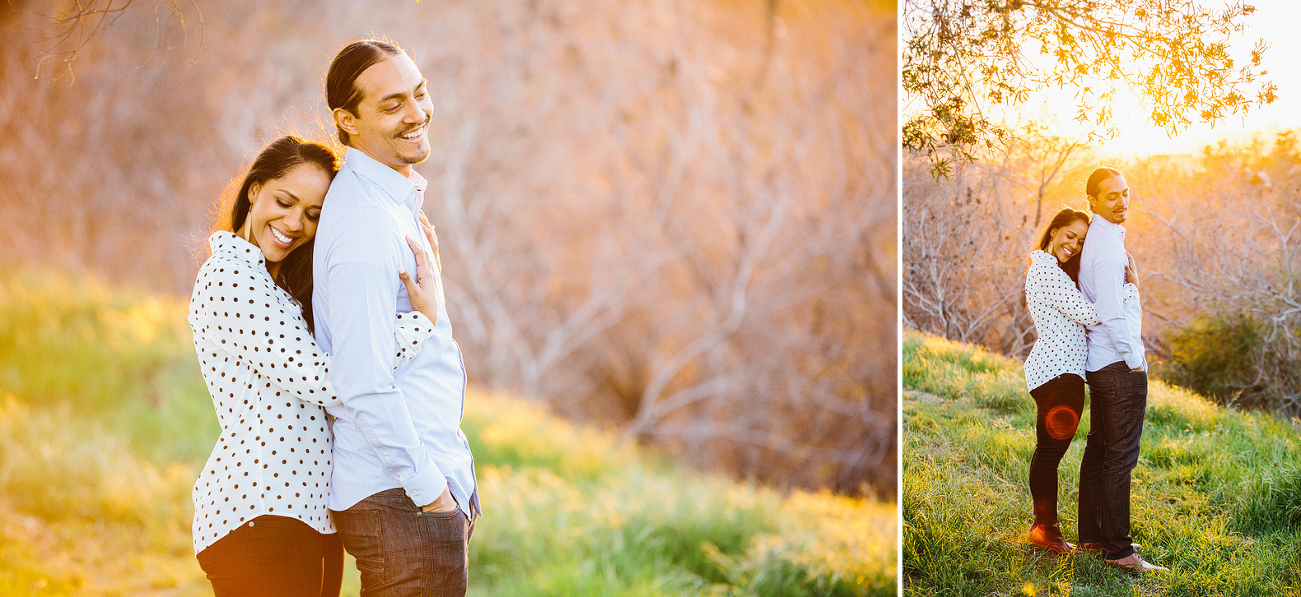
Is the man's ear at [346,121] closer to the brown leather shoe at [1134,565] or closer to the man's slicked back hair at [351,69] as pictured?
the man's slicked back hair at [351,69]

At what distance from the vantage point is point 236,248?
74.1 inches

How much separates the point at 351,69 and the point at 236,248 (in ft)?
1.80

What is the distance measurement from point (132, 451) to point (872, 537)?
326 centimetres

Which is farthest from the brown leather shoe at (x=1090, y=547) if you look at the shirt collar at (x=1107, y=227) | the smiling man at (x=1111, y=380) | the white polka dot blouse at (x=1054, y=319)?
the shirt collar at (x=1107, y=227)

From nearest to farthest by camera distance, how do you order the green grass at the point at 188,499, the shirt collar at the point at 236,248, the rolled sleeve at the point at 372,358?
the rolled sleeve at the point at 372,358, the shirt collar at the point at 236,248, the green grass at the point at 188,499

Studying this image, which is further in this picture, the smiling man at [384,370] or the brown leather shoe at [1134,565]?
the brown leather shoe at [1134,565]

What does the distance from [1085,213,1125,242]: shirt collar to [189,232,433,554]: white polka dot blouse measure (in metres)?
2.44

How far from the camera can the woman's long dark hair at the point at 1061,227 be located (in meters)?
2.80

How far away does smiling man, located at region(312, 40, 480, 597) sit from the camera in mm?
1714

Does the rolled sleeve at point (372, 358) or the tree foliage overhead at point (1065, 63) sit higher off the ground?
the tree foliage overhead at point (1065, 63)

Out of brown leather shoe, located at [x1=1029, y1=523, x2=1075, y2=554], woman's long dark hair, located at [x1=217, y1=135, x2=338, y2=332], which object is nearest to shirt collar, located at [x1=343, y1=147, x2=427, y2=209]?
woman's long dark hair, located at [x1=217, y1=135, x2=338, y2=332]

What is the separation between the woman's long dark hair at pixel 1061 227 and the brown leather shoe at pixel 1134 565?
41.3 inches

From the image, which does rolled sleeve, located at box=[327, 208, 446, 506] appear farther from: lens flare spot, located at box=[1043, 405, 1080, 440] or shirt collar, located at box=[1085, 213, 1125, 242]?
shirt collar, located at box=[1085, 213, 1125, 242]

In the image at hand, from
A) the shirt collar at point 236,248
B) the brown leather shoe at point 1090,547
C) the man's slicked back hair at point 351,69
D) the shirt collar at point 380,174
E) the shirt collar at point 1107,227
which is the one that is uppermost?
the man's slicked back hair at point 351,69
